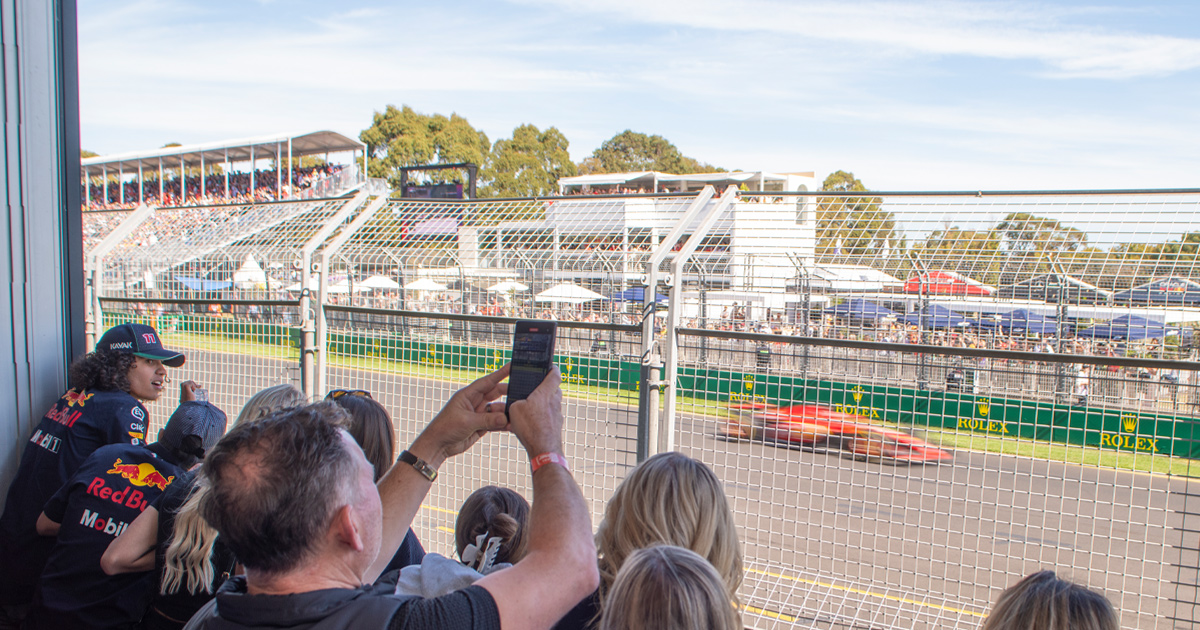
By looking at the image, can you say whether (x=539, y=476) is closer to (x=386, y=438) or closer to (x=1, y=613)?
(x=386, y=438)

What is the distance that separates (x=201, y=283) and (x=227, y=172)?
3579 centimetres

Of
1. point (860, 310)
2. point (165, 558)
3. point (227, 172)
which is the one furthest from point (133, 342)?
point (227, 172)

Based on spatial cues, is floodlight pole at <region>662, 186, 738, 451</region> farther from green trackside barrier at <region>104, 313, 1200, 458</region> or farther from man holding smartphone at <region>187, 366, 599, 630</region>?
man holding smartphone at <region>187, 366, 599, 630</region>

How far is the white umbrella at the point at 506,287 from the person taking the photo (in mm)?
3857

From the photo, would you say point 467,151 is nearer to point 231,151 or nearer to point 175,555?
point 231,151

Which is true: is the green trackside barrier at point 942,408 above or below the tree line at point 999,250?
below

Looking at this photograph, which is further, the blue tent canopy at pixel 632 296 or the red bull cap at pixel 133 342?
the red bull cap at pixel 133 342

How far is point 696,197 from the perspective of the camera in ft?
11.9

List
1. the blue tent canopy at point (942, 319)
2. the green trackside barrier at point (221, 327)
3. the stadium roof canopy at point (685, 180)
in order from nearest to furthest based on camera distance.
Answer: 1. the blue tent canopy at point (942, 319)
2. the green trackside barrier at point (221, 327)
3. the stadium roof canopy at point (685, 180)

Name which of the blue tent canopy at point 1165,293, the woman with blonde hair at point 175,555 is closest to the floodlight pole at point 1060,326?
the blue tent canopy at point 1165,293

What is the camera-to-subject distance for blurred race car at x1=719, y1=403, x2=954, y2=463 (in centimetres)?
308

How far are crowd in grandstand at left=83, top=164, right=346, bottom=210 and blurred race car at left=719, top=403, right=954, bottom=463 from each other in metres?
38.7

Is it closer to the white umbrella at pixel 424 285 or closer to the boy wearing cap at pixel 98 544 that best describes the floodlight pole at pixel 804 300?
the white umbrella at pixel 424 285

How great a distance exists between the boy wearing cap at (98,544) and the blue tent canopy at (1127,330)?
3.14 m
